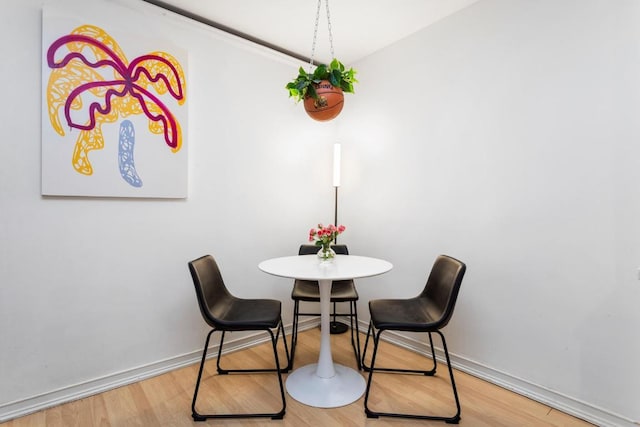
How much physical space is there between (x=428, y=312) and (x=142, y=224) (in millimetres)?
1974

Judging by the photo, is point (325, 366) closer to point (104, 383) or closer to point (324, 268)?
point (324, 268)

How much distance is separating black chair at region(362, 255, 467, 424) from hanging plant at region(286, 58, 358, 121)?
1.22m

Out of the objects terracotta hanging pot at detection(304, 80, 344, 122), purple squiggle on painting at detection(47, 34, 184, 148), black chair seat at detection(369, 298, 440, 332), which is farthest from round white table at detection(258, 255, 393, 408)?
purple squiggle on painting at detection(47, 34, 184, 148)

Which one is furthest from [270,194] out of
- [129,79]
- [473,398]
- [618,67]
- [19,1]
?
[618,67]

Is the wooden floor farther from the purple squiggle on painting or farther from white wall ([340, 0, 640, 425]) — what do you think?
the purple squiggle on painting

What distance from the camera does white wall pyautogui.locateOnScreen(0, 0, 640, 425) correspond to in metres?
1.74

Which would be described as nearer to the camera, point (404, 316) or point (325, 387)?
point (404, 316)

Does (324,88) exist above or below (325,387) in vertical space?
above

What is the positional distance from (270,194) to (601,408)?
257 centimetres

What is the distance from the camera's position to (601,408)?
5.65 ft

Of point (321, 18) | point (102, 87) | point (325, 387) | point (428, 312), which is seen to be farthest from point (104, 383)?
point (321, 18)

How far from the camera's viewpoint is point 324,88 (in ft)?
6.37

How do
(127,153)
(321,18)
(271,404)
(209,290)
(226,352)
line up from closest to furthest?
1. (271,404)
2. (209,290)
3. (127,153)
4. (321,18)
5. (226,352)

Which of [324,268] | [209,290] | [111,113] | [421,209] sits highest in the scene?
[111,113]
